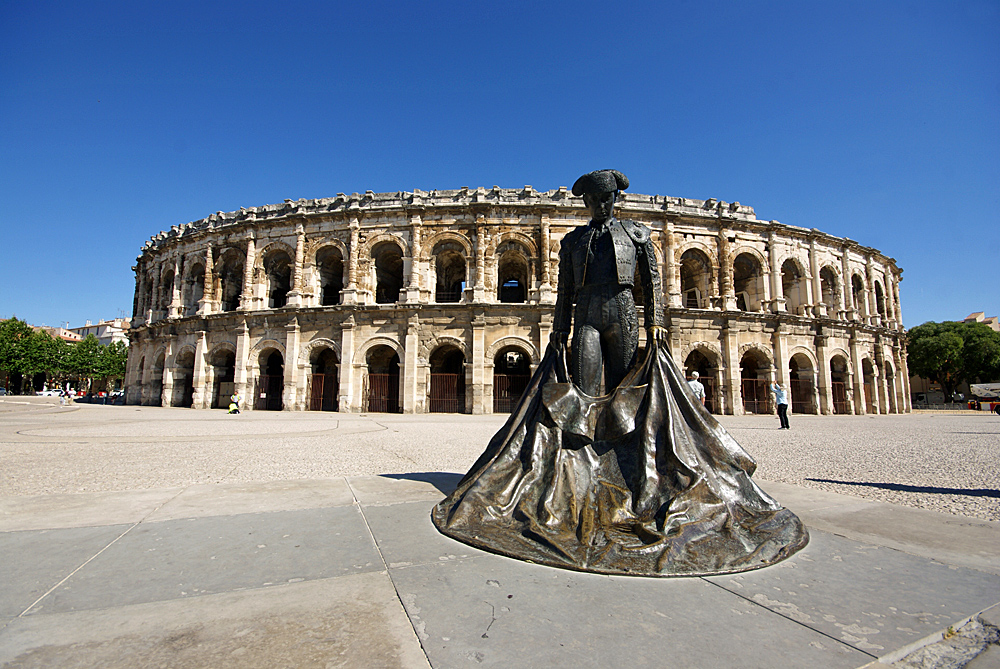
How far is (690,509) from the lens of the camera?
2.69 metres

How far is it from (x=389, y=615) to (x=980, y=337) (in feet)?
182

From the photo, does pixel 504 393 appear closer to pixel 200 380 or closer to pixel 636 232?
pixel 200 380

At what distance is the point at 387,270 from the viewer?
23516mm

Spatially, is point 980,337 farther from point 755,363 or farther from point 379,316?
point 379,316

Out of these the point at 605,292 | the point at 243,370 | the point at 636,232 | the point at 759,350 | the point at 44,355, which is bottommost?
the point at 243,370

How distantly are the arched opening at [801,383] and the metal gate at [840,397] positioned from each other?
2092 millimetres

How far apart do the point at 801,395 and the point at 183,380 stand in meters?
30.7

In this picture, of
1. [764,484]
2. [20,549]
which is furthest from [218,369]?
[764,484]

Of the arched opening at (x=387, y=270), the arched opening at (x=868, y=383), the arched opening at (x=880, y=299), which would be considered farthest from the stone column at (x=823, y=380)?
the arched opening at (x=387, y=270)

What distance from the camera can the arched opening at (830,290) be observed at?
924 inches

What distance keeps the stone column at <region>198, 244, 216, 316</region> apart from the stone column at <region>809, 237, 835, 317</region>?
2935 cm

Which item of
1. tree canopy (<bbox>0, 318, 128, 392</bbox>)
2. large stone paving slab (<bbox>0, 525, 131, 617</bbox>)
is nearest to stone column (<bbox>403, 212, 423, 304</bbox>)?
large stone paving slab (<bbox>0, 525, 131, 617</bbox>)

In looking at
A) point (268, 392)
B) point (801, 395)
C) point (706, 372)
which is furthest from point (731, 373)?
point (268, 392)

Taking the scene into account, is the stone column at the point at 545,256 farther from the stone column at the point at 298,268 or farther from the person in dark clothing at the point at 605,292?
the person in dark clothing at the point at 605,292
